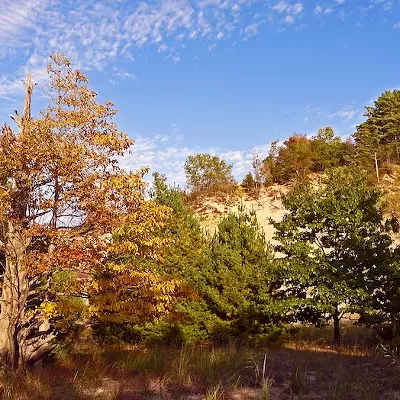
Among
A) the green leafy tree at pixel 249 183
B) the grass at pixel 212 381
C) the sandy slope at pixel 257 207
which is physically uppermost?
the green leafy tree at pixel 249 183

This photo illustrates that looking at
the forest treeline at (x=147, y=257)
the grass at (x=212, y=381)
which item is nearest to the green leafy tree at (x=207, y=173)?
the forest treeline at (x=147, y=257)

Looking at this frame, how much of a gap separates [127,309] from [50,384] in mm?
3196

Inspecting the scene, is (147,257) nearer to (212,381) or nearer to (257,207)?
(212,381)

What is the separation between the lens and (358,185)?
15914 mm

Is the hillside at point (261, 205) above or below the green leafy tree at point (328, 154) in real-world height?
below

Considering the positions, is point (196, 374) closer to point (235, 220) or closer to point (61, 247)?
point (61, 247)

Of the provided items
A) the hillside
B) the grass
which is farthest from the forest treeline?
the hillside

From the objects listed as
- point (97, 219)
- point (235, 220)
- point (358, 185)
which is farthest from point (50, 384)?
point (358, 185)

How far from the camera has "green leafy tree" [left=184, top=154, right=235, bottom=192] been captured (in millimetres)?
55875

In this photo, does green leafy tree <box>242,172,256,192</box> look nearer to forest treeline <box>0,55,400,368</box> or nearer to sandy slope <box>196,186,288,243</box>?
sandy slope <box>196,186,288,243</box>

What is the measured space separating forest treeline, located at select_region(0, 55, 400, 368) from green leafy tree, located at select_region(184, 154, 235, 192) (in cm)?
3586

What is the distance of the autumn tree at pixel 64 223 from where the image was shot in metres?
8.97

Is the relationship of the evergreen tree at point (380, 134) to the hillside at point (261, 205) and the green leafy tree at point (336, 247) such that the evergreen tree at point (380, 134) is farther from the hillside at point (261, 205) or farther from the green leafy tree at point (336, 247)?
the green leafy tree at point (336, 247)

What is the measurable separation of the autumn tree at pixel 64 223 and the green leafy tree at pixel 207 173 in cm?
4397
